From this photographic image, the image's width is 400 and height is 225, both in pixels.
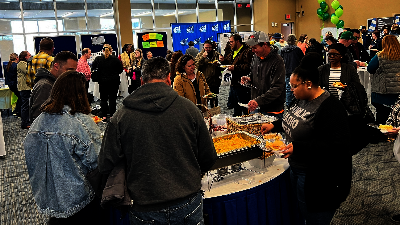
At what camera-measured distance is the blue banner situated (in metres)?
13.4

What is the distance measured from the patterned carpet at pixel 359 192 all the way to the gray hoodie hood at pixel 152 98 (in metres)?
2.05

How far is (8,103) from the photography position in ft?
26.7

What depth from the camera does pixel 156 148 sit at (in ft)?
4.91

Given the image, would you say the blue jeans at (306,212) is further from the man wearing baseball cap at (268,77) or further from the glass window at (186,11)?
the glass window at (186,11)

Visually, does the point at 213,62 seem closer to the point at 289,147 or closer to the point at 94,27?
the point at 289,147

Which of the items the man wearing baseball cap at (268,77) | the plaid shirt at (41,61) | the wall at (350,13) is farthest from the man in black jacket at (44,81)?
the wall at (350,13)

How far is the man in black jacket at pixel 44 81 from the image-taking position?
2.69 m

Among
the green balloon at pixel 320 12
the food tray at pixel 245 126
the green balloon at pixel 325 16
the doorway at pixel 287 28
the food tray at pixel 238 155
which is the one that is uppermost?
the green balloon at pixel 320 12

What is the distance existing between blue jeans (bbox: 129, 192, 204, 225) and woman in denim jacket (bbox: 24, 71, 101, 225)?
0.53m

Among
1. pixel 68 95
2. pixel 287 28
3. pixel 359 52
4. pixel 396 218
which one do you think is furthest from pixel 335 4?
pixel 68 95

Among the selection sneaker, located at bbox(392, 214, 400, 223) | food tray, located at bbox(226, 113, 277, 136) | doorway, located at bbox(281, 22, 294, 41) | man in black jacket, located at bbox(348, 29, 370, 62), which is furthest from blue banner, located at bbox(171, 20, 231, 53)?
sneaker, located at bbox(392, 214, 400, 223)

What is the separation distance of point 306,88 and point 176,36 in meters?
11.8

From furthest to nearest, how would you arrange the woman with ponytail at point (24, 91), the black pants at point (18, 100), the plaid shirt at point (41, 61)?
the black pants at point (18, 100), the woman with ponytail at point (24, 91), the plaid shirt at point (41, 61)

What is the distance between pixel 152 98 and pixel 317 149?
884 mm
